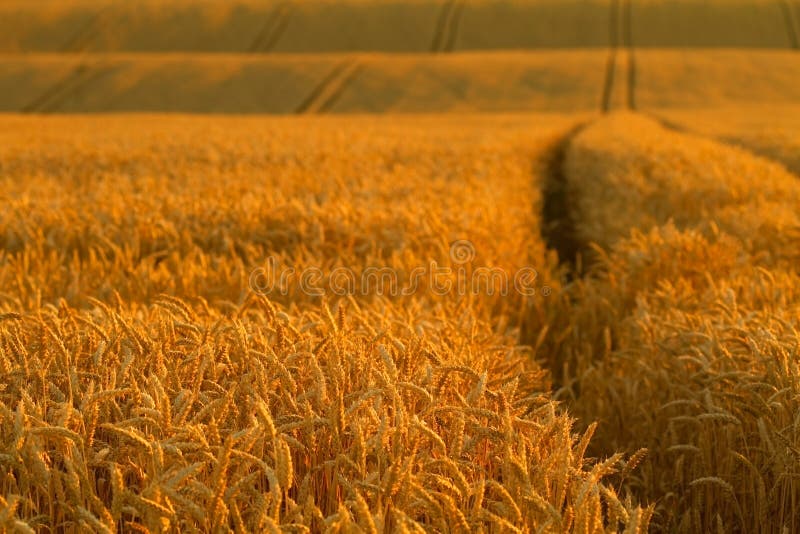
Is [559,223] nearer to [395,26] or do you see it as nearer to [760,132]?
[760,132]

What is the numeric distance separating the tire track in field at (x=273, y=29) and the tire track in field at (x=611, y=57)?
781 inches

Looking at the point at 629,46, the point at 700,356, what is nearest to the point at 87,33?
the point at 629,46

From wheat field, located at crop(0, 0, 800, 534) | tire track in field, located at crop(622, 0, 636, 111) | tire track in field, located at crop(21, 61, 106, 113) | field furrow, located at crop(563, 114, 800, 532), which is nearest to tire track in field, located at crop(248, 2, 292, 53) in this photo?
tire track in field, located at crop(21, 61, 106, 113)

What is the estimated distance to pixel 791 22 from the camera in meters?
46.8

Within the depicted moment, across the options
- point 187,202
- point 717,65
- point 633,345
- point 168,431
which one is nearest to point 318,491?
point 168,431

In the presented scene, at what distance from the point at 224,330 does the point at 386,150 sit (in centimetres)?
846

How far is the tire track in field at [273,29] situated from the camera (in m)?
47.6

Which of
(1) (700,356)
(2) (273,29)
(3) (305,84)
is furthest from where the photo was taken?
(2) (273,29)

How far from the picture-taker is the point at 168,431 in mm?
1742

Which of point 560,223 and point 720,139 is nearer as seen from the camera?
point 560,223

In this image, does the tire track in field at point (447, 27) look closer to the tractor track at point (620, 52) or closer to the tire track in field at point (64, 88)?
the tractor track at point (620, 52)

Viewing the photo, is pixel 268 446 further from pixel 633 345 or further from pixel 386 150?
pixel 386 150

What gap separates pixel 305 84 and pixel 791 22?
30.3m

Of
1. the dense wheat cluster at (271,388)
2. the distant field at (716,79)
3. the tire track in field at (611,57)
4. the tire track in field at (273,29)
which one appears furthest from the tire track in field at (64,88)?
the dense wheat cluster at (271,388)
